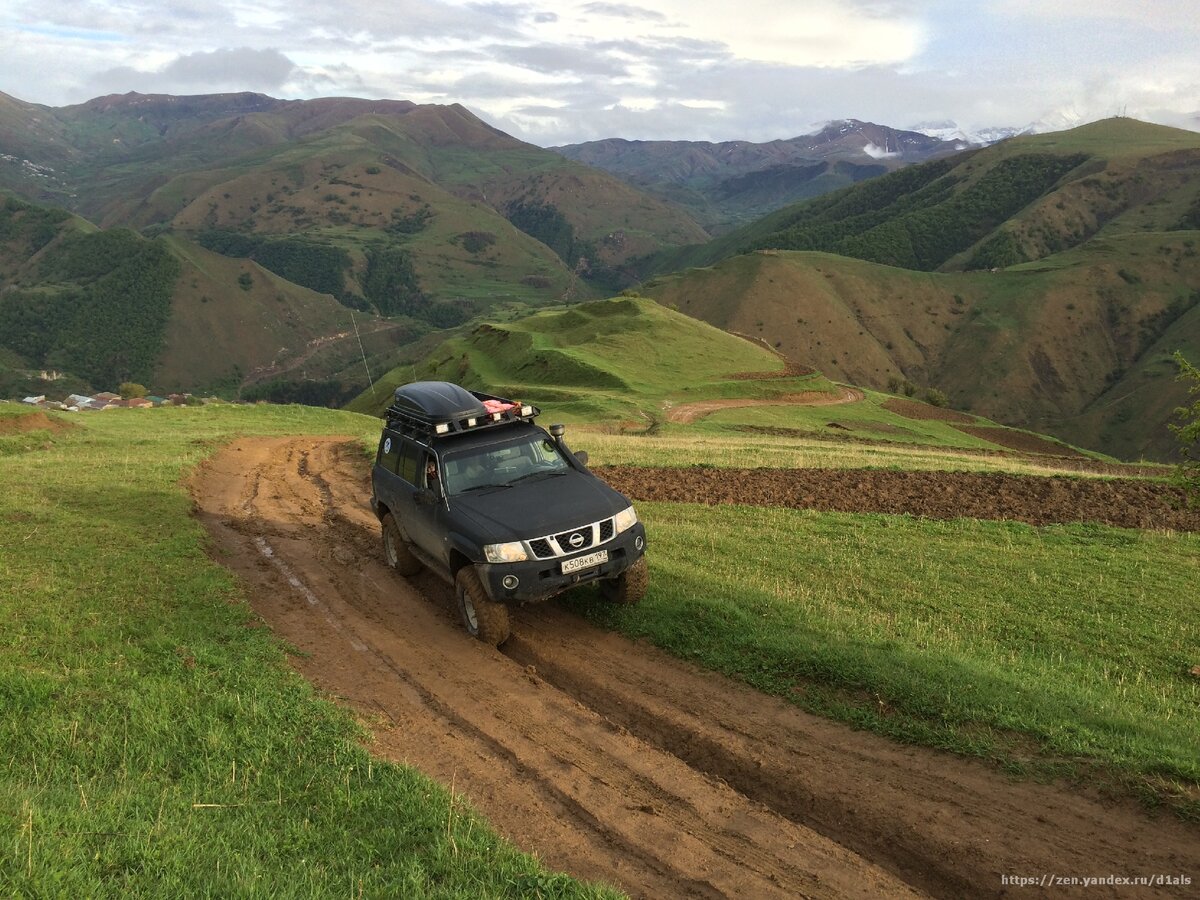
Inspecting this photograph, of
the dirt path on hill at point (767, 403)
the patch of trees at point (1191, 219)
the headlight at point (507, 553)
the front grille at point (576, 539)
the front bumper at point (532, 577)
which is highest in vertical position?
the patch of trees at point (1191, 219)

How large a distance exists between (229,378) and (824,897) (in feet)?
613

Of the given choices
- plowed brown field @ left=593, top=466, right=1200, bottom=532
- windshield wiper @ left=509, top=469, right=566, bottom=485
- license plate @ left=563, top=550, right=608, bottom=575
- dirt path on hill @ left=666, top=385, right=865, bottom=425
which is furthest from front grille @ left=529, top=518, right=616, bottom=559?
dirt path on hill @ left=666, top=385, right=865, bottom=425

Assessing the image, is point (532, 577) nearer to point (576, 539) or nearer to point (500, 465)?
point (576, 539)

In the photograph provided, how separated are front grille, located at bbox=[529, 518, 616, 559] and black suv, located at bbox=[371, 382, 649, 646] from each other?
0.01m

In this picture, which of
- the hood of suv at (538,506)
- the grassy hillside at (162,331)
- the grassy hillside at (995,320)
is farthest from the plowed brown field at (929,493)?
the grassy hillside at (162,331)

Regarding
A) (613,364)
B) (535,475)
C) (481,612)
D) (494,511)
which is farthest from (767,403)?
(481,612)

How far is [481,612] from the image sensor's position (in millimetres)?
9242

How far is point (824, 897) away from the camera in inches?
205

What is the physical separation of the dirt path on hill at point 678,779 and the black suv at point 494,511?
0.84 m

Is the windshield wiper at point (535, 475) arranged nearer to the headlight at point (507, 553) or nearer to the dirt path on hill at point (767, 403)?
the headlight at point (507, 553)

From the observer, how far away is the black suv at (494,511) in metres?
8.93

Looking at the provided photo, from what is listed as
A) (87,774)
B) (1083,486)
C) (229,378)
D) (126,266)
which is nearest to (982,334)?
(1083,486)

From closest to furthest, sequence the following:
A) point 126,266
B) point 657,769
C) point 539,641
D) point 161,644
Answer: point 657,769, point 161,644, point 539,641, point 126,266

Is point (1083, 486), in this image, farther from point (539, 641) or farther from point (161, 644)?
point (161, 644)
